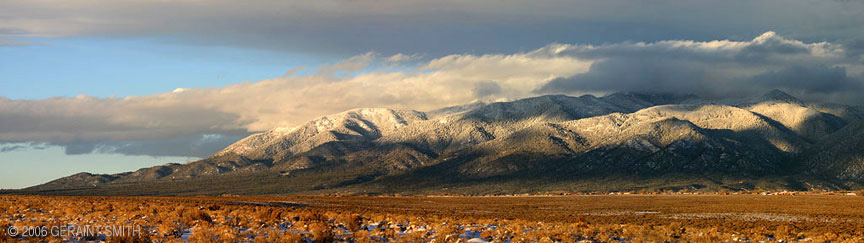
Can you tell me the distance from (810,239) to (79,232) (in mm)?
36679

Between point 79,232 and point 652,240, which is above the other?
point 79,232

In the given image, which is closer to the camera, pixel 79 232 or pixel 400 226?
pixel 79 232

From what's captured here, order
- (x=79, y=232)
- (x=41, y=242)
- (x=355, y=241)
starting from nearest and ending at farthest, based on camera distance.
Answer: (x=41, y=242), (x=79, y=232), (x=355, y=241)

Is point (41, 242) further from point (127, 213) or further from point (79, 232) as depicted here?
point (127, 213)

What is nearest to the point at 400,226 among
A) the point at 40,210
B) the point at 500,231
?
the point at 500,231

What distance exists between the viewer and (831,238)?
1430 inches

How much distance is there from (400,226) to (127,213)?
18081 millimetres

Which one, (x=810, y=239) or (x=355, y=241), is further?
(x=810, y=239)

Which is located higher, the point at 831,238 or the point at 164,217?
the point at 164,217

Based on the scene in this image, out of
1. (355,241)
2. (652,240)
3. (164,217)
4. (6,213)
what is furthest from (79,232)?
(652,240)

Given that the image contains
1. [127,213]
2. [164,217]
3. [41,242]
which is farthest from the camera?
[127,213]

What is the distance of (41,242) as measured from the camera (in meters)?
27.8

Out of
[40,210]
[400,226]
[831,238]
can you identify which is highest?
[40,210]

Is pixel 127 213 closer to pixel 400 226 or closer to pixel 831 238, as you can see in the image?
pixel 400 226
